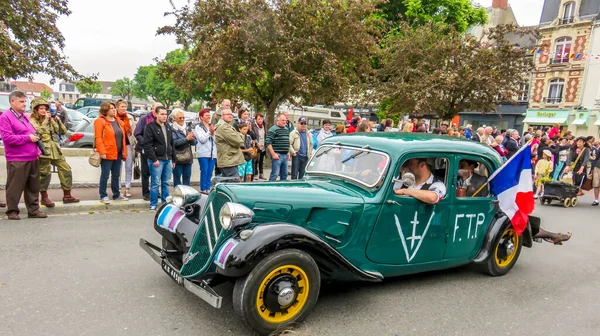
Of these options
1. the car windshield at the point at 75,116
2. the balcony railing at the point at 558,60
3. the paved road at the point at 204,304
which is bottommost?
the paved road at the point at 204,304

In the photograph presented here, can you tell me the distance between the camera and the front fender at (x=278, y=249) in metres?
2.80

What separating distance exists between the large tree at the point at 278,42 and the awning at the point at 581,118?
2191 cm

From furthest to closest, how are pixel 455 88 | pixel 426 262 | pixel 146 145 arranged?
pixel 455 88, pixel 146 145, pixel 426 262

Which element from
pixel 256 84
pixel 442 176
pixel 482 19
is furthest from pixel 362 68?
pixel 482 19

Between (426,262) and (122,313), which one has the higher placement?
(426,262)

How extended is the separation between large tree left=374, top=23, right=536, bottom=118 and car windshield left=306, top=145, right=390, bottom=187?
13.4 metres

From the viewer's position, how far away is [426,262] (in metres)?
3.95

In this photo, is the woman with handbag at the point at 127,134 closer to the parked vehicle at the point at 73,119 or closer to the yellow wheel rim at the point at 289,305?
the yellow wheel rim at the point at 289,305

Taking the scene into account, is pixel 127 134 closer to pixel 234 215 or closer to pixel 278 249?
pixel 234 215

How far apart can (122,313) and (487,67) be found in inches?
704

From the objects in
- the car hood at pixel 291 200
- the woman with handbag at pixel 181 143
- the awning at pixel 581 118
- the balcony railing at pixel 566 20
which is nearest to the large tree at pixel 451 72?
the awning at pixel 581 118

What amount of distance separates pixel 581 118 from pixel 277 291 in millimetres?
31173

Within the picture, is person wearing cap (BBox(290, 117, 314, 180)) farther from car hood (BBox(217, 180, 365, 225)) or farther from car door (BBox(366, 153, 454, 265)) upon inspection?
car hood (BBox(217, 180, 365, 225))

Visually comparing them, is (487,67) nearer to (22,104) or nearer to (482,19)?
(482,19)
